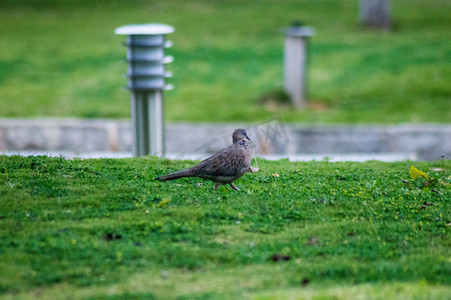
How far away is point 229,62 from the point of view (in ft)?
64.1

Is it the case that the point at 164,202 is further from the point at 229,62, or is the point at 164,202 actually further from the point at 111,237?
the point at 229,62

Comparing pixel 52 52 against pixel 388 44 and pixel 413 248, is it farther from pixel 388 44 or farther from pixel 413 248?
pixel 413 248

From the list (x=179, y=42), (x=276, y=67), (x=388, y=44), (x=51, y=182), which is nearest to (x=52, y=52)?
(x=179, y=42)

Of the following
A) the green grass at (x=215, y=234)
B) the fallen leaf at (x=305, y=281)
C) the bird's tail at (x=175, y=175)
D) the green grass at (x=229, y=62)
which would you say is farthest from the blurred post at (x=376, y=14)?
the fallen leaf at (x=305, y=281)

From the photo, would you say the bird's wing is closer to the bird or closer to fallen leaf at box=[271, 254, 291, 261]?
the bird

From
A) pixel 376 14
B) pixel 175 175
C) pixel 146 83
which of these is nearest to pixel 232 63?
pixel 376 14

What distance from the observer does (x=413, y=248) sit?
541cm

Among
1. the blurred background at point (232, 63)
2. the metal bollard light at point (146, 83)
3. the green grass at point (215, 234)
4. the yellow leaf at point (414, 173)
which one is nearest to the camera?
the green grass at point (215, 234)

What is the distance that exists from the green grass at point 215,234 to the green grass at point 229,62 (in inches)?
351

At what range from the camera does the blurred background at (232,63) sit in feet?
53.6

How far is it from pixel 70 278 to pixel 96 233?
756 mm

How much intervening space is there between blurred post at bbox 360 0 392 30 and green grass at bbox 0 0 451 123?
1.53ft

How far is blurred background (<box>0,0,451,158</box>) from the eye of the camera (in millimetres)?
16344

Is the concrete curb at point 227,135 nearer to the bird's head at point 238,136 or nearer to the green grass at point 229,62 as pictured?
the green grass at point 229,62
